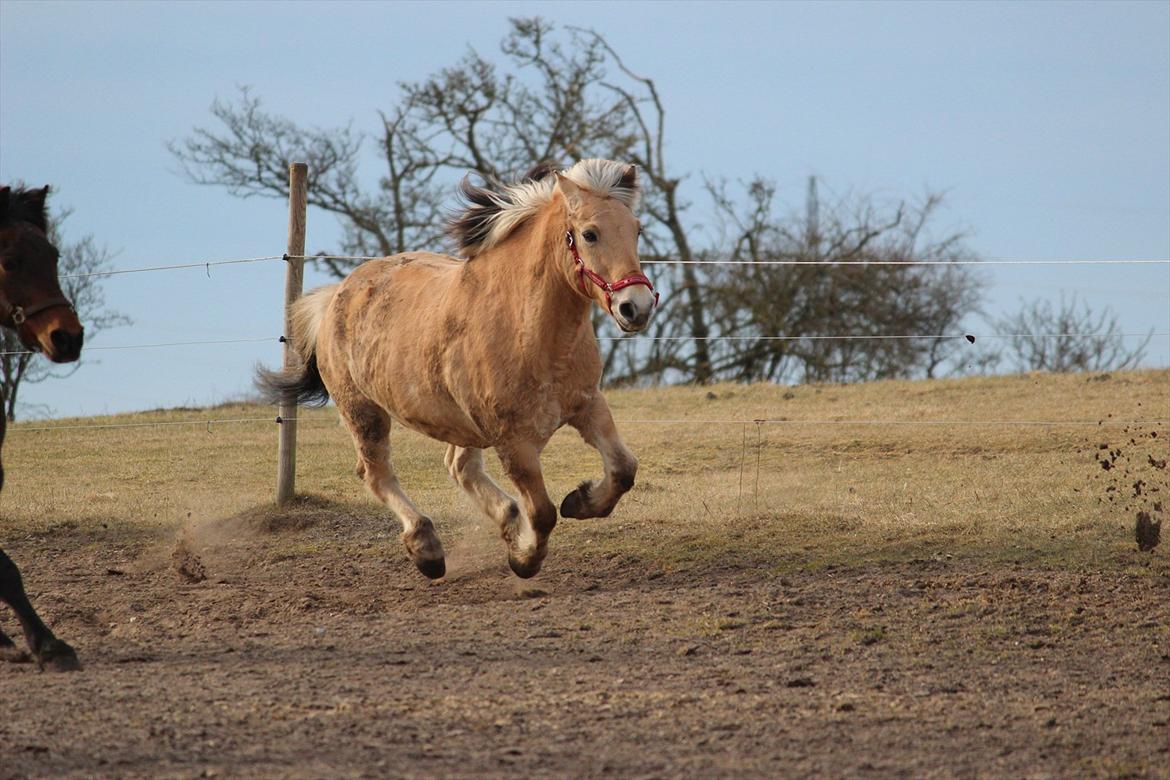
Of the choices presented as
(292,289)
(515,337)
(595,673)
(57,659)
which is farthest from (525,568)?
(292,289)

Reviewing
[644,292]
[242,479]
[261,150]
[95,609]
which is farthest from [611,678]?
[261,150]

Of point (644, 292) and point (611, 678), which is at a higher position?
point (644, 292)

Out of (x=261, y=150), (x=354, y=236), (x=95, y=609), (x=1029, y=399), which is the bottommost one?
(x=95, y=609)

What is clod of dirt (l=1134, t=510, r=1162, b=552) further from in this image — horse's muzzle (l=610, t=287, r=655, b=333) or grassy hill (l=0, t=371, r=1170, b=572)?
horse's muzzle (l=610, t=287, r=655, b=333)

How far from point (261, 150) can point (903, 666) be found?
2186 cm

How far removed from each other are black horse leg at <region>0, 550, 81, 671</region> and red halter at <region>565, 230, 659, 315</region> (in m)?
2.75

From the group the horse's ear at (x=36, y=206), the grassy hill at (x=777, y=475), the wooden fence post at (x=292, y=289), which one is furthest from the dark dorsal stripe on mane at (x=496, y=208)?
the wooden fence post at (x=292, y=289)

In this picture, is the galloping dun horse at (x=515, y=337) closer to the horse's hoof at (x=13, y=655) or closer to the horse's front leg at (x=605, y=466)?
the horse's front leg at (x=605, y=466)

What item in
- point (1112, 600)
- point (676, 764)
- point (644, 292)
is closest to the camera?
point (676, 764)

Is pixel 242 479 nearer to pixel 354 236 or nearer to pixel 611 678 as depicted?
pixel 611 678

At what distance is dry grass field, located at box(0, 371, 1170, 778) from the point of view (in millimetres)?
4316

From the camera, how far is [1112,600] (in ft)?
22.0

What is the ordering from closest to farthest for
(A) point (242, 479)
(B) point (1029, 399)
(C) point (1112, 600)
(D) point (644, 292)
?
(D) point (644, 292) → (C) point (1112, 600) → (A) point (242, 479) → (B) point (1029, 399)

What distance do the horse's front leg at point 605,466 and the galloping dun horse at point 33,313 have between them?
2.44 m
